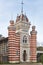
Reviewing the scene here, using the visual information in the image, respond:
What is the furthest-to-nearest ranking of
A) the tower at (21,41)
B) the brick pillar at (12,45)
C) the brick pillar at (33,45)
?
Result: the brick pillar at (33,45) → the tower at (21,41) → the brick pillar at (12,45)

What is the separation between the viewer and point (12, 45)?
92.6ft

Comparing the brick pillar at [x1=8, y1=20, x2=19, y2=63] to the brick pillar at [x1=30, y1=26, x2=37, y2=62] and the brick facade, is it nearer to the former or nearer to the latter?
the brick facade

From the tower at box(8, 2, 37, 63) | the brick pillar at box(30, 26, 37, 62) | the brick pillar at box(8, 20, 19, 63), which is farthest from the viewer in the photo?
the brick pillar at box(30, 26, 37, 62)

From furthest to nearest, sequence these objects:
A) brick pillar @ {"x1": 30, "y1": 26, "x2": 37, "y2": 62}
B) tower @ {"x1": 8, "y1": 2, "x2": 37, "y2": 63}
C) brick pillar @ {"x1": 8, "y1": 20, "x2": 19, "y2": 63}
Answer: brick pillar @ {"x1": 30, "y1": 26, "x2": 37, "y2": 62}
tower @ {"x1": 8, "y1": 2, "x2": 37, "y2": 63}
brick pillar @ {"x1": 8, "y1": 20, "x2": 19, "y2": 63}

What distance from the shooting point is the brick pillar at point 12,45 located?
92.1 feet

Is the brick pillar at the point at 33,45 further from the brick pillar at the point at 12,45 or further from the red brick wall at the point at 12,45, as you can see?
the brick pillar at the point at 12,45

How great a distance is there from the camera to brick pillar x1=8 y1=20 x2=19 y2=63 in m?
28.1

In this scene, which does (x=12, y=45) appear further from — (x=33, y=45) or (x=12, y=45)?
(x=33, y=45)

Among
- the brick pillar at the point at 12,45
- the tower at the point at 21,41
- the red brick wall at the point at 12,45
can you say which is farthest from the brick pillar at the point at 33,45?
the brick pillar at the point at 12,45

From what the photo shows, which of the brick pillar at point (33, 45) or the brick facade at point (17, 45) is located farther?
the brick pillar at point (33, 45)

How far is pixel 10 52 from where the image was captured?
92.3 feet

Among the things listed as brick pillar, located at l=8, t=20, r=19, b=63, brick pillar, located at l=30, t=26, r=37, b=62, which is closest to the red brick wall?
brick pillar, located at l=8, t=20, r=19, b=63

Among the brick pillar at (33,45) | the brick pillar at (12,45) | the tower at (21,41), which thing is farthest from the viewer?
the brick pillar at (33,45)

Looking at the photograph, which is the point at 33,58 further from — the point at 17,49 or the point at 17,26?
the point at 17,26
